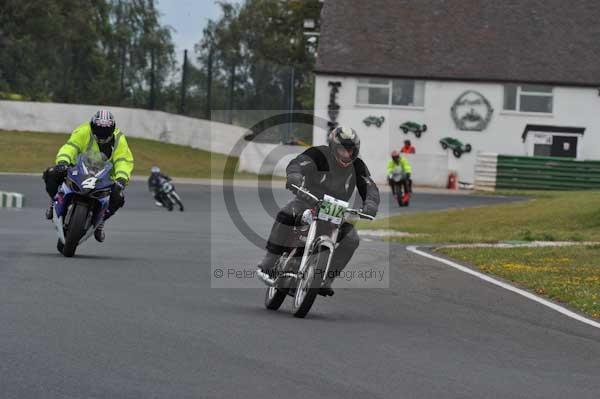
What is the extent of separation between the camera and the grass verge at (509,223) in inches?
978

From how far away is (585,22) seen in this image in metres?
52.4

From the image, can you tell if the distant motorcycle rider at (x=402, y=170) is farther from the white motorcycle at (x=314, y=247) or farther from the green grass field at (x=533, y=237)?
the white motorcycle at (x=314, y=247)

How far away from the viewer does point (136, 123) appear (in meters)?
53.9

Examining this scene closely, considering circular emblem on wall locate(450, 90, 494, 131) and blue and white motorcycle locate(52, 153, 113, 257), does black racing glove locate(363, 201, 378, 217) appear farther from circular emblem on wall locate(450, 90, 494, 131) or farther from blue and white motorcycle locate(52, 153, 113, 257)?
circular emblem on wall locate(450, 90, 494, 131)

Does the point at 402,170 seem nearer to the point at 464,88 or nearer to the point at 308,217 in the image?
the point at 464,88

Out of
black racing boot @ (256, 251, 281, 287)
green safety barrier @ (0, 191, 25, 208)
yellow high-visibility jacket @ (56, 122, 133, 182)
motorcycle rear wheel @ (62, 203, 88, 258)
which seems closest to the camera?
black racing boot @ (256, 251, 281, 287)

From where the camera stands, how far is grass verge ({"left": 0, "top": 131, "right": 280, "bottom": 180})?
4694cm

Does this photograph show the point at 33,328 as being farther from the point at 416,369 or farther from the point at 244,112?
the point at 244,112

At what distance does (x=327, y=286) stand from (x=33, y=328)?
2.74 m

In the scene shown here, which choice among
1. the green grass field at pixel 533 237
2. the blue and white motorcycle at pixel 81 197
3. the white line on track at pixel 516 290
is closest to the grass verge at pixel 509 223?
the green grass field at pixel 533 237

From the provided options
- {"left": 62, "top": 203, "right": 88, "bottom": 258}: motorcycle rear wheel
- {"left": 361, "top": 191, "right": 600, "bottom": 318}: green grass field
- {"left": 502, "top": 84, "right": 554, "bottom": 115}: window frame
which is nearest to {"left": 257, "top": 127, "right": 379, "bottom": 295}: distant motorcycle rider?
{"left": 361, "top": 191, "right": 600, "bottom": 318}: green grass field

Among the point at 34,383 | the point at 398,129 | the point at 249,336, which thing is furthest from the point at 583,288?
the point at 398,129

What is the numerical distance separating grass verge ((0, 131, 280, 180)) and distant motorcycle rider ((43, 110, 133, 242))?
30.7 m

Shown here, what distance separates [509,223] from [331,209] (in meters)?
18.9
